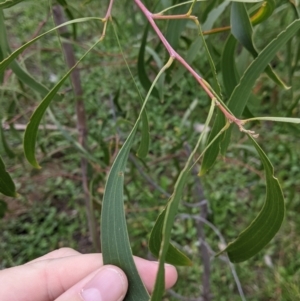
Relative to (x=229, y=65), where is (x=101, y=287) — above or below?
below

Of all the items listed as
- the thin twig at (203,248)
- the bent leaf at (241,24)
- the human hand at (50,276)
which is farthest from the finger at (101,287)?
the thin twig at (203,248)

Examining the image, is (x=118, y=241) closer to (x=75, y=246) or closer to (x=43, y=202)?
(x=75, y=246)

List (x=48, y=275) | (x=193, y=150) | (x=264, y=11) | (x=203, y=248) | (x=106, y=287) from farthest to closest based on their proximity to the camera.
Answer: (x=203, y=248) < (x=48, y=275) < (x=264, y=11) < (x=106, y=287) < (x=193, y=150)

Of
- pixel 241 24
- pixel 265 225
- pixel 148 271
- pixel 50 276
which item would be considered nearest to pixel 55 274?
pixel 50 276

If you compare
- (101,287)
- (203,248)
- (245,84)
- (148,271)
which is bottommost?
(203,248)

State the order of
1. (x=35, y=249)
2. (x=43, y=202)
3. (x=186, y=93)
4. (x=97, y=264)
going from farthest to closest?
(x=186, y=93)
(x=43, y=202)
(x=35, y=249)
(x=97, y=264)

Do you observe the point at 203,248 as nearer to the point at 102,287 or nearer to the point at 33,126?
the point at 102,287

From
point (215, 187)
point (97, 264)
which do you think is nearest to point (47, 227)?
point (215, 187)
